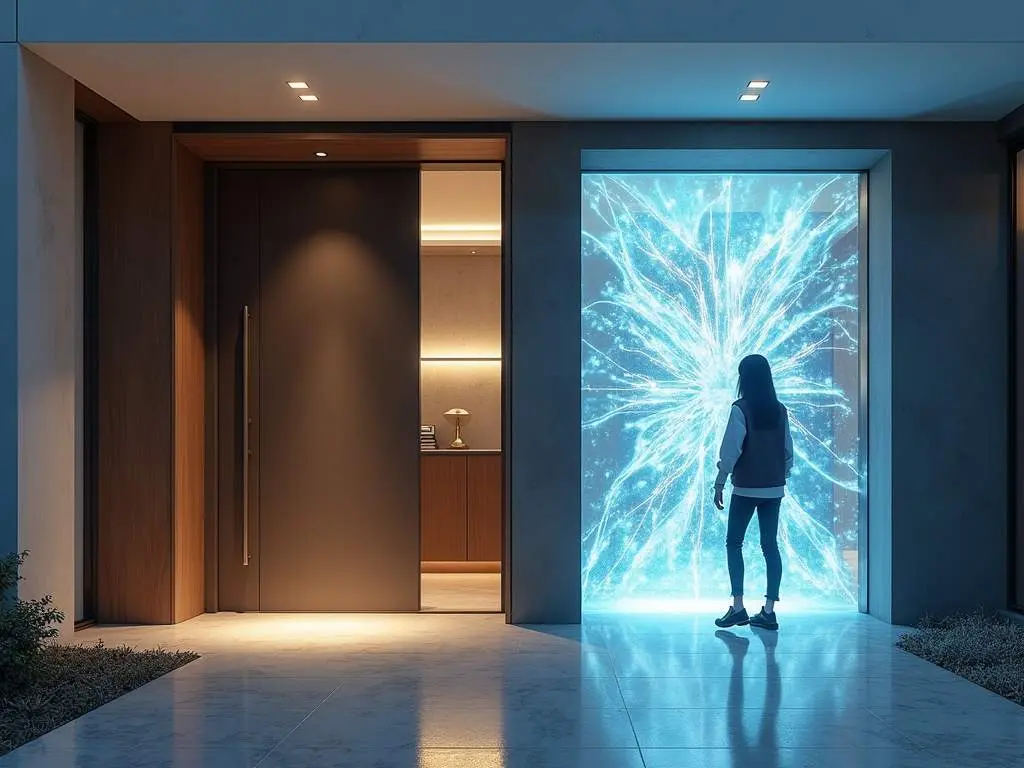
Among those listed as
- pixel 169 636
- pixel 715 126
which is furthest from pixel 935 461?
pixel 169 636

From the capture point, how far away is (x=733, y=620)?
6160 millimetres

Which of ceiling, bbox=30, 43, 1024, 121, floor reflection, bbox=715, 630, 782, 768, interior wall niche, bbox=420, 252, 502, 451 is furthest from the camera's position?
interior wall niche, bbox=420, 252, 502, 451

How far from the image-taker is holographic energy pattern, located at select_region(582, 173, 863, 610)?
6719mm

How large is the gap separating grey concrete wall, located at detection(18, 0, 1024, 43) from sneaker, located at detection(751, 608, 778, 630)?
2.98m

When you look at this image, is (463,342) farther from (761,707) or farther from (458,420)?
(761,707)

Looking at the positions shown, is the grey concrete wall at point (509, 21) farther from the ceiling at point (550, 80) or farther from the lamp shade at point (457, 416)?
the lamp shade at point (457, 416)

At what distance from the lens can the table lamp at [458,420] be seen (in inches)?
366

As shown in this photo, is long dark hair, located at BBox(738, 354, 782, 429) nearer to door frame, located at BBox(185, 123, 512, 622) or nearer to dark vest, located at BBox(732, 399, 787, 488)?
dark vest, located at BBox(732, 399, 787, 488)

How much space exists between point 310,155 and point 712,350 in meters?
2.63

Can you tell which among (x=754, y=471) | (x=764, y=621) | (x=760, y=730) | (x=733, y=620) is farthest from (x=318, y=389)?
(x=760, y=730)

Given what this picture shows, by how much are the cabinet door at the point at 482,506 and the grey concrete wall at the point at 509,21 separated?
421 centimetres

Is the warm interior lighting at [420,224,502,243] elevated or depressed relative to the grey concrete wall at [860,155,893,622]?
elevated

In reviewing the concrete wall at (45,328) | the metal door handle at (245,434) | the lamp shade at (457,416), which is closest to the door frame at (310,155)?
the metal door handle at (245,434)

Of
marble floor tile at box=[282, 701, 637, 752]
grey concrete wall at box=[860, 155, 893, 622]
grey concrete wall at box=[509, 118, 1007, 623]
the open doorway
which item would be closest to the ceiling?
grey concrete wall at box=[509, 118, 1007, 623]
